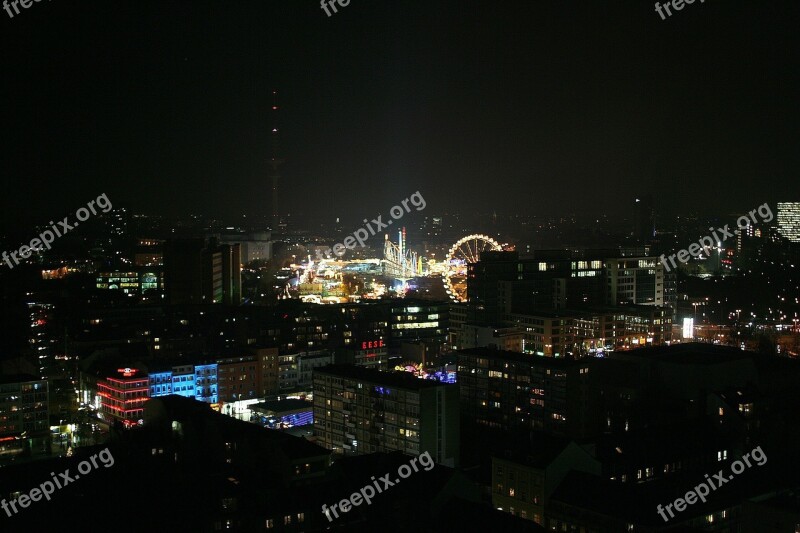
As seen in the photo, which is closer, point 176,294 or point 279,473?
point 279,473

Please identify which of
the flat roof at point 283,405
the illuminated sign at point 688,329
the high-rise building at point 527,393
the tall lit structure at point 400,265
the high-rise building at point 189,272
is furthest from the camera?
the tall lit structure at point 400,265

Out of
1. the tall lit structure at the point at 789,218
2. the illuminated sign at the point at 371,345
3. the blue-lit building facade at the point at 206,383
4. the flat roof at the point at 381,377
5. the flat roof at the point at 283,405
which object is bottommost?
the flat roof at the point at 283,405

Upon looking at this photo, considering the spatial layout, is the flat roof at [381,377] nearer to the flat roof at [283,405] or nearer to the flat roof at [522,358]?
the flat roof at [283,405]

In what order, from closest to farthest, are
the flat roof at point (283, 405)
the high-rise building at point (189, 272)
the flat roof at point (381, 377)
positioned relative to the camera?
the flat roof at point (381, 377) < the flat roof at point (283, 405) < the high-rise building at point (189, 272)

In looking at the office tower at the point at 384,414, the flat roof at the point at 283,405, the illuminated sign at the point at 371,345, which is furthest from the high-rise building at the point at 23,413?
the illuminated sign at the point at 371,345

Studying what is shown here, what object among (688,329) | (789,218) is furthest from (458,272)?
(789,218)

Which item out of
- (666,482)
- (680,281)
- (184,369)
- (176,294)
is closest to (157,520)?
(666,482)

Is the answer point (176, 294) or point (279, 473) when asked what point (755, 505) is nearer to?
point (279, 473)
